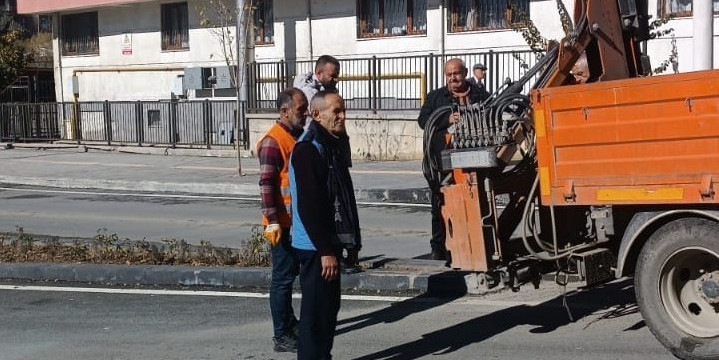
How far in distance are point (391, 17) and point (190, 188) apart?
911 cm

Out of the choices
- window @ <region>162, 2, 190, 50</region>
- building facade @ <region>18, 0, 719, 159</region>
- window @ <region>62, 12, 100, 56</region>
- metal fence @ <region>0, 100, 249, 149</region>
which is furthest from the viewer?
window @ <region>62, 12, 100, 56</region>

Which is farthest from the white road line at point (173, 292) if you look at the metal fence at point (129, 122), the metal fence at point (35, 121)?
the metal fence at point (35, 121)

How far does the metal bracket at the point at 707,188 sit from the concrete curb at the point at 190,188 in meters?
10.2

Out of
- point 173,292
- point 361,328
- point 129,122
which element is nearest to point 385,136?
point 129,122

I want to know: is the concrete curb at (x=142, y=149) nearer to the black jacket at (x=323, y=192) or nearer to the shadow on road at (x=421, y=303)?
the shadow on road at (x=421, y=303)

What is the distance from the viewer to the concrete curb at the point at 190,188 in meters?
16.5

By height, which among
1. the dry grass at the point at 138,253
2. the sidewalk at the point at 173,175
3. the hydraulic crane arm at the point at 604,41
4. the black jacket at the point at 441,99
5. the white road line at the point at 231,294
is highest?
the hydraulic crane arm at the point at 604,41

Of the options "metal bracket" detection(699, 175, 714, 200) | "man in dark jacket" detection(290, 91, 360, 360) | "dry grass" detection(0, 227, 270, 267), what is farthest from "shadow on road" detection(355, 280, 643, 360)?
"dry grass" detection(0, 227, 270, 267)

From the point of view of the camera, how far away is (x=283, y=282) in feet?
23.2

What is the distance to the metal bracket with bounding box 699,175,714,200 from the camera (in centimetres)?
593

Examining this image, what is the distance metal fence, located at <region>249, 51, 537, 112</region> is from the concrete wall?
321 mm

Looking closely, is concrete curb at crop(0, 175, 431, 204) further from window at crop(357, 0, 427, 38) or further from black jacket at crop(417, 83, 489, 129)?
window at crop(357, 0, 427, 38)

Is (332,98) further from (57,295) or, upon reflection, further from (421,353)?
(57,295)

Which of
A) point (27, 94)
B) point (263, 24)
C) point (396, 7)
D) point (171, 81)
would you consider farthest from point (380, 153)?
point (27, 94)
